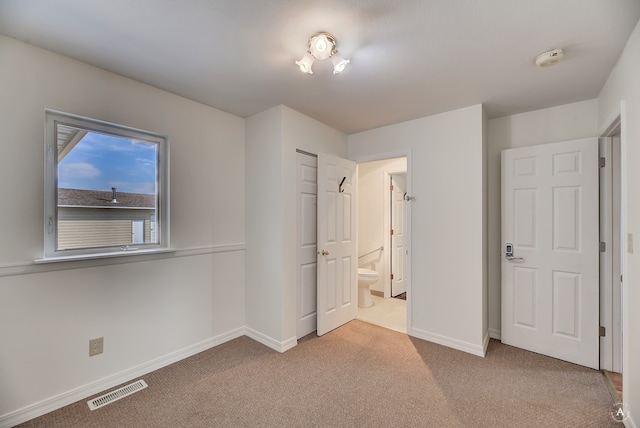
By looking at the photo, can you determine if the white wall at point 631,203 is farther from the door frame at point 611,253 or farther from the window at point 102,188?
the window at point 102,188

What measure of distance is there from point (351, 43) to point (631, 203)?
1896 mm

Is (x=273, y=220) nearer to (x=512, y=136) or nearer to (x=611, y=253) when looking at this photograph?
(x=512, y=136)

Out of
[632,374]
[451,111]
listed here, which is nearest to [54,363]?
[632,374]

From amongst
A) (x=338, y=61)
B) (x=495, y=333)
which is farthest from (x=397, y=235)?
(x=338, y=61)

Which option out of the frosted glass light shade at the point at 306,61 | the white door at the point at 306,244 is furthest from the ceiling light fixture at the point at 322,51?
the white door at the point at 306,244

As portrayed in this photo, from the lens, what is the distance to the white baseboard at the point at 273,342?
2631 millimetres

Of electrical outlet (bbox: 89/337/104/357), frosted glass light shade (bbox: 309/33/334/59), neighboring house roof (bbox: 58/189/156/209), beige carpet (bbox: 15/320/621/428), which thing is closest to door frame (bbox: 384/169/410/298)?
beige carpet (bbox: 15/320/621/428)

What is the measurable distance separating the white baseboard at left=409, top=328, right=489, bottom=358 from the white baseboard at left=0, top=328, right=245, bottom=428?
2.01 m

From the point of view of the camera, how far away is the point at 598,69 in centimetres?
198

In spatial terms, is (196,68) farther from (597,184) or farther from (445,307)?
(597,184)

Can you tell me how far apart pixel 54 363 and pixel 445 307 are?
3.14 metres

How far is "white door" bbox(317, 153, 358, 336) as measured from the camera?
2.96m

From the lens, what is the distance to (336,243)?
10.4ft

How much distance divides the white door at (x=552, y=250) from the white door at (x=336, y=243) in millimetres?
1577
